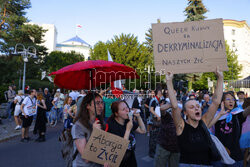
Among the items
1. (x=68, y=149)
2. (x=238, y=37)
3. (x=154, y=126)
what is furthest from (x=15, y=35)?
(x=238, y=37)

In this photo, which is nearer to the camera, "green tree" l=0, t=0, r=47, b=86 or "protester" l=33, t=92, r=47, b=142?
"protester" l=33, t=92, r=47, b=142

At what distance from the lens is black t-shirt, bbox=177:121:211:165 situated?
2418 mm

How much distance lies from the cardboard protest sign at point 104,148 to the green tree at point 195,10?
28.5m

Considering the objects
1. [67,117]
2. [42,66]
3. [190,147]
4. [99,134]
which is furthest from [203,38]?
Answer: [42,66]

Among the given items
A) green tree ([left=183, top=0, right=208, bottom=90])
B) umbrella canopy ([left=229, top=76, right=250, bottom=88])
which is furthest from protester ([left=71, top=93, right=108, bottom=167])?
green tree ([left=183, top=0, right=208, bottom=90])

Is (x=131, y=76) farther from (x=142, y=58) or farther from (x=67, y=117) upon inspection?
(x=142, y=58)

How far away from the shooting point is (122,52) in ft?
107

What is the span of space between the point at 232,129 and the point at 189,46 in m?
1.56

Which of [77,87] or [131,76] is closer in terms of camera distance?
[77,87]

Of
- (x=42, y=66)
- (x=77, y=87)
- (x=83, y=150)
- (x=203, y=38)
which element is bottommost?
(x=83, y=150)

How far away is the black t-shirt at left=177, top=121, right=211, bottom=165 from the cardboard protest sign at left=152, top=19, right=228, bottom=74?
0.79 meters

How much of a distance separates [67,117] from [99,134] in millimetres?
3559

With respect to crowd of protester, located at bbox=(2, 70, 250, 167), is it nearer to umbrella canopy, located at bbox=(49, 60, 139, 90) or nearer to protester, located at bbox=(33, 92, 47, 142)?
umbrella canopy, located at bbox=(49, 60, 139, 90)

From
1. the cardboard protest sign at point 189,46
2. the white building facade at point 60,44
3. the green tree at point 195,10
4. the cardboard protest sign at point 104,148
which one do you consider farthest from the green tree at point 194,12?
the white building facade at point 60,44
